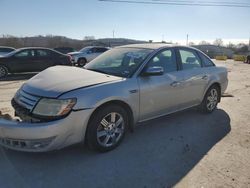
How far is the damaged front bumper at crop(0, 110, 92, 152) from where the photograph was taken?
10.7 feet

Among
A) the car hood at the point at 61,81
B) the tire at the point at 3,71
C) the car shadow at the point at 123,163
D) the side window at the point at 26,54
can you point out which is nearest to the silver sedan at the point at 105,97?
the car hood at the point at 61,81

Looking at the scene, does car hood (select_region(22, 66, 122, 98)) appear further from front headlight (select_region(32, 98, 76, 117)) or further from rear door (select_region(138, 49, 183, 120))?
rear door (select_region(138, 49, 183, 120))

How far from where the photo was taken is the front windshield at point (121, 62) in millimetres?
4363

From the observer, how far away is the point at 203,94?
18.6ft

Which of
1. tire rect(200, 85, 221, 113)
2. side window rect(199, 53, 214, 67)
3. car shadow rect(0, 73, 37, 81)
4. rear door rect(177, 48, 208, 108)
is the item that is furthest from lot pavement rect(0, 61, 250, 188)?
car shadow rect(0, 73, 37, 81)

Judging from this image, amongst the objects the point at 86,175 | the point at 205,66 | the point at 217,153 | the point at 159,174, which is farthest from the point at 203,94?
the point at 86,175

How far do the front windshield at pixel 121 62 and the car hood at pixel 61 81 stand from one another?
31 cm

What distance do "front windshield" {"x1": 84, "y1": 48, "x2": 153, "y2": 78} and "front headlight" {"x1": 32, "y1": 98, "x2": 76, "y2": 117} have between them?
118 cm

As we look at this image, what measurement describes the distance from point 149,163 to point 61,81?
170 centimetres

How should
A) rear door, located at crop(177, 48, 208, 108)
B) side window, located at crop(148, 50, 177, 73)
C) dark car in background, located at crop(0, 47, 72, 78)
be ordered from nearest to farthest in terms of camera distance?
side window, located at crop(148, 50, 177, 73), rear door, located at crop(177, 48, 208, 108), dark car in background, located at crop(0, 47, 72, 78)

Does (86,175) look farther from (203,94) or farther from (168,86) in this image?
(203,94)

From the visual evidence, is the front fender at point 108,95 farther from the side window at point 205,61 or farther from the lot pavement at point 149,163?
the side window at point 205,61

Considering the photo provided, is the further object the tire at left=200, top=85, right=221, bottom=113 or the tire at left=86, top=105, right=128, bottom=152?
the tire at left=200, top=85, right=221, bottom=113

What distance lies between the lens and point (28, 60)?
12812 millimetres
